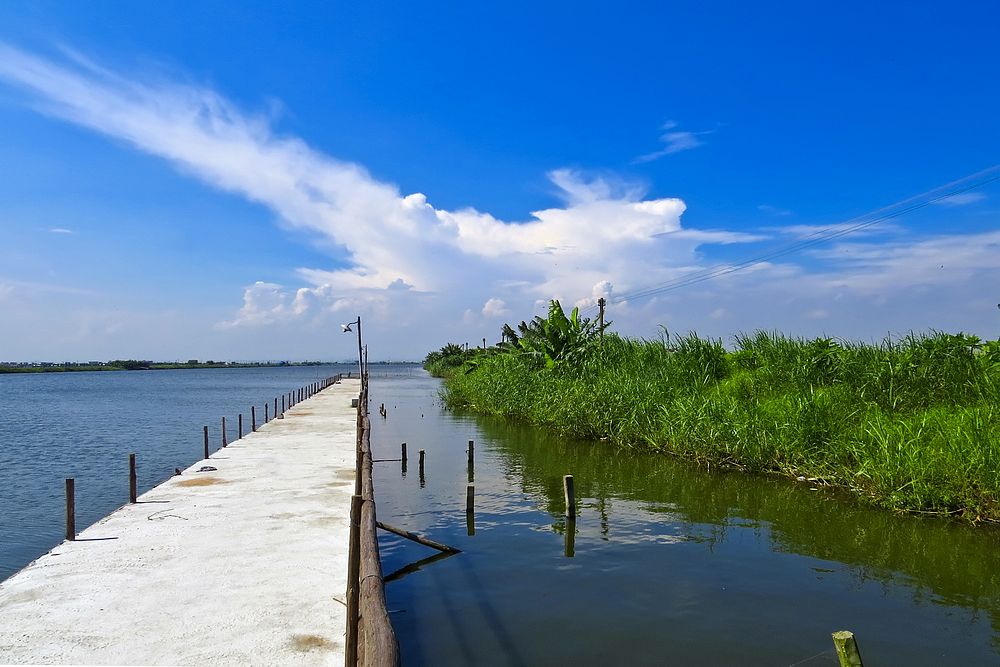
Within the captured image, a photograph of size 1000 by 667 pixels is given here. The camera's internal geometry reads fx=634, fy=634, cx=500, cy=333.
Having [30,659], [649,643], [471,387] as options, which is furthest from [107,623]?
[471,387]

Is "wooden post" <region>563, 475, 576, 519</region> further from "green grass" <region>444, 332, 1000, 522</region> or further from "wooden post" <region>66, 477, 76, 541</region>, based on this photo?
"wooden post" <region>66, 477, 76, 541</region>

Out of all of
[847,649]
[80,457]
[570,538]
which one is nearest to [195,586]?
[570,538]

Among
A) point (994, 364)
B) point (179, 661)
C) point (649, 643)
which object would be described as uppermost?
point (994, 364)

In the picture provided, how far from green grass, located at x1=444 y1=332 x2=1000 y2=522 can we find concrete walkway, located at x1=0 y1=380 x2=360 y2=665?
1069 cm

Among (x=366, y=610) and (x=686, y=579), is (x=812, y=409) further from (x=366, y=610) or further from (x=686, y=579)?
(x=366, y=610)

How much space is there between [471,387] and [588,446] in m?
14.9

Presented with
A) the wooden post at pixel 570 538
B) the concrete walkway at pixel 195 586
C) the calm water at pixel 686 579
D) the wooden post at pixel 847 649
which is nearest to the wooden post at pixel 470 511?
the calm water at pixel 686 579

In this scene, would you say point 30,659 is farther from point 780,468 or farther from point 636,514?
point 780,468

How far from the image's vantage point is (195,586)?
8055mm

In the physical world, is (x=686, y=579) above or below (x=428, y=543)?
below

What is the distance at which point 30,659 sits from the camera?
6.14m

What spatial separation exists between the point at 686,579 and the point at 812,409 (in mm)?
7845

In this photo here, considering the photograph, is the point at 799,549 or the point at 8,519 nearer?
the point at 799,549

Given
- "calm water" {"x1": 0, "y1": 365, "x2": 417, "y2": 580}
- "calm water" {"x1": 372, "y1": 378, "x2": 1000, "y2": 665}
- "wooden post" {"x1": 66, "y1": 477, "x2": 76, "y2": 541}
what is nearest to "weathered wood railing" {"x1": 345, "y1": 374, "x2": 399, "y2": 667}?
"calm water" {"x1": 372, "y1": 378, "x2": 1000, "y2": 665}
